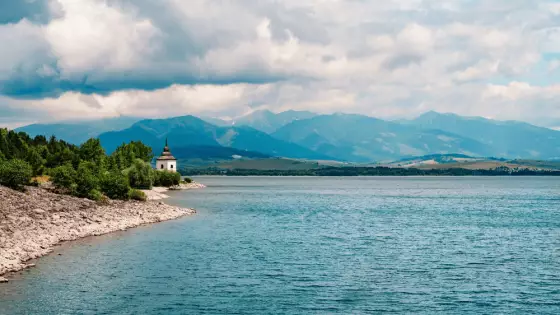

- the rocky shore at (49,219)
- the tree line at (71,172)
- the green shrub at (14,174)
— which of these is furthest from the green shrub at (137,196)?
the green shrub at (14,174)

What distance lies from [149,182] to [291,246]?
327 feet

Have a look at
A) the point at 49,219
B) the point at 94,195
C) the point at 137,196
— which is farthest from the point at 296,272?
the point at 137,196

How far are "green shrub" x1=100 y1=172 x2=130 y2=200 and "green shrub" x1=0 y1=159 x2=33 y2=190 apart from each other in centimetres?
1535

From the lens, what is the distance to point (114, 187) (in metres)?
95.1

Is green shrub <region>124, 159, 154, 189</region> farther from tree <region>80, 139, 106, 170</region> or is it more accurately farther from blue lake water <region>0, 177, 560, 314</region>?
blue lake water <region>0, 177, 560, 314</region>

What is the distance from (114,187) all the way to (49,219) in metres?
28.3

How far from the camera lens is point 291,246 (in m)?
62.9

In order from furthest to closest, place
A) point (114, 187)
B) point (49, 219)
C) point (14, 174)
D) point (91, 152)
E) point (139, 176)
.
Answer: point (139, 176) → point (91, 152) → point (114, 187) → point (14, 174) → point (49, 219)

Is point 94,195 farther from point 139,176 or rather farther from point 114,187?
point 139,176

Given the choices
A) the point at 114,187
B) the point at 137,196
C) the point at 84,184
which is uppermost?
the point at 84,184

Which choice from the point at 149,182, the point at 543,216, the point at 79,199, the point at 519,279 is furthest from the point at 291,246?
the point at 149,182

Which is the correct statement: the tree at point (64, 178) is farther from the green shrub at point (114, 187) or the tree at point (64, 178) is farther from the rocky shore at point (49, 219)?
the green shrub at point (114, 187)

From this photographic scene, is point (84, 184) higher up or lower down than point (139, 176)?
lower down

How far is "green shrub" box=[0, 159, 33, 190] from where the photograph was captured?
76.7 meters
